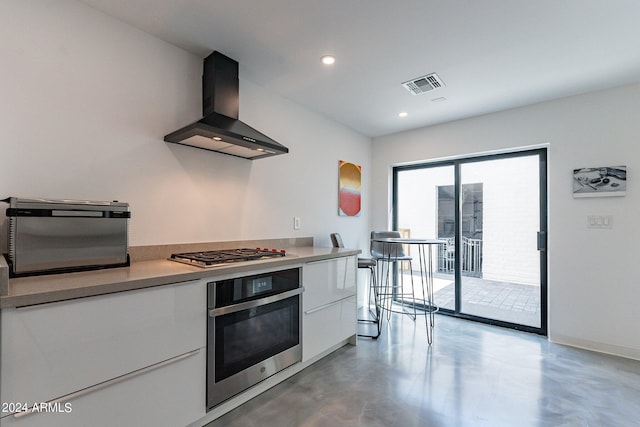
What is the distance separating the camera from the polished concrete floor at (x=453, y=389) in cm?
178

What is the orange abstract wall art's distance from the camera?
369 cm

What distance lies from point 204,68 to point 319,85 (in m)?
→ 1.01

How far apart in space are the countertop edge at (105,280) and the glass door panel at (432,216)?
279 centimetres

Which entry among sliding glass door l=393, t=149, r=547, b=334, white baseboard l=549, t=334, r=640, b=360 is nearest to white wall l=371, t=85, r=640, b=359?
white baseboard l=549, t=334, r=640, b=360

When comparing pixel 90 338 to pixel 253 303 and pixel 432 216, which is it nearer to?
pixel 253 303

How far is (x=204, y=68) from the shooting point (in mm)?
2240

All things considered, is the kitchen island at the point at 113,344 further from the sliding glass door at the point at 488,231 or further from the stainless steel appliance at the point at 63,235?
the sliding glass door at the point at 488,231

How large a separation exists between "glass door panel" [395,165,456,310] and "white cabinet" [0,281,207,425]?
303cm

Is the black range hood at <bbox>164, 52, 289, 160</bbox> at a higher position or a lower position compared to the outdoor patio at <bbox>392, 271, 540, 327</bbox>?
higher

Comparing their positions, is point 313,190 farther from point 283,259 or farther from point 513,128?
point 513,128

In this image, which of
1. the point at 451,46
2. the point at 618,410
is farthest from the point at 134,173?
the point at 618,410

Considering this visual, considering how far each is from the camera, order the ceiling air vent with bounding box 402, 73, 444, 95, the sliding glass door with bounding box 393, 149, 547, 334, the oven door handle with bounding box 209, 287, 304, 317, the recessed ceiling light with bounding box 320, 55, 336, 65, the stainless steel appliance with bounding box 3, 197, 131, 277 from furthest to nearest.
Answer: the sliding glass door with bounding box 393, 149, 547, 334 → the ceiling air vent with bounding box 402, 73, 444, 95 → the recessed ceiling light with bounding box 320, 55, 336, 65 → the oven door handle with bounding box 209, 287, 304, 317 → the stainless steel appliance with bounding box 3, 197, 131, 277

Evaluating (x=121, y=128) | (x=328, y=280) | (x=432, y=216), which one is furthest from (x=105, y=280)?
(x=432, y=216)

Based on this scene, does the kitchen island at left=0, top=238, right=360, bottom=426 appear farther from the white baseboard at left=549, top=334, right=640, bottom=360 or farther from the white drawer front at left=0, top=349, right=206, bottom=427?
the white baseboard at left=549, top=334, right=640, bottom=360
